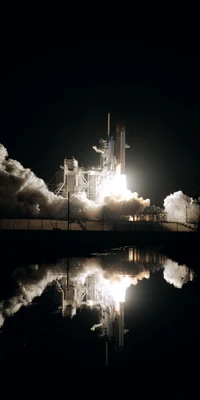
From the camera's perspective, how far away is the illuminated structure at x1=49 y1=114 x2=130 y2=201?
7052 centimetres

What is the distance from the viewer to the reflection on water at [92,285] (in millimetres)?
13672

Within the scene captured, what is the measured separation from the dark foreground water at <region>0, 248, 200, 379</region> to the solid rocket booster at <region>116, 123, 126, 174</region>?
47.9 metres

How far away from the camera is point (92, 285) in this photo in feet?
64.6

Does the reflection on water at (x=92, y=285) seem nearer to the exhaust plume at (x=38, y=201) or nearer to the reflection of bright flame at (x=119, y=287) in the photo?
the reflection of bright flame at (x=119, y=287)

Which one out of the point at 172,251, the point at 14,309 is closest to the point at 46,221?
the point at 172,251

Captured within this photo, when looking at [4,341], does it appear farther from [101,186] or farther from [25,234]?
[101,186]

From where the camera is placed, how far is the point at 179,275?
24.4 m

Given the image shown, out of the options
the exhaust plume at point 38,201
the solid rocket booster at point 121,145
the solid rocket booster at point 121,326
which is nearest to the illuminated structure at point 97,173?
the solid rocket booster at point 121,145

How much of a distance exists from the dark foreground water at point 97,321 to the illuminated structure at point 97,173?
4668 cm

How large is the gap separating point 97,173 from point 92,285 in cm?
5218

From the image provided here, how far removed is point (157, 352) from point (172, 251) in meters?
31.4

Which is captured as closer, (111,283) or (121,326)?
(121,326)

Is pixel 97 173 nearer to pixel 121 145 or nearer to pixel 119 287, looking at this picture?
pixel 121 145

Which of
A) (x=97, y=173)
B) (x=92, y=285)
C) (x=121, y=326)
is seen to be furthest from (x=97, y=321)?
(x=97, y=173)
